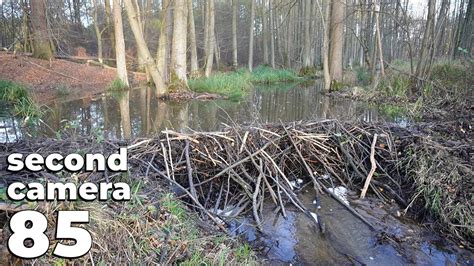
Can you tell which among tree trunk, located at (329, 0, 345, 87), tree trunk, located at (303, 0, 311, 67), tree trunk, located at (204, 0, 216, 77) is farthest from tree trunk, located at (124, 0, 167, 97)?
tree trunk, located at (303, 0, 311, 67)

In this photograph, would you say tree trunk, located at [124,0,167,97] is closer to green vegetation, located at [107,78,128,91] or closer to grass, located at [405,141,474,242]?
green vegetation, located at [107,78,128,91]

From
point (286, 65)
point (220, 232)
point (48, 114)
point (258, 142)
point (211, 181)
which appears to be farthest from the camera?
point (286, 65)

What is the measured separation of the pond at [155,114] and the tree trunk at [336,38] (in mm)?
3219

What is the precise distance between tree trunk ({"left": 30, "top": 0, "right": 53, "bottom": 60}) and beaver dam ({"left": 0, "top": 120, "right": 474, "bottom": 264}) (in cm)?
1411

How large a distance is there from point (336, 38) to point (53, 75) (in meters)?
11.8

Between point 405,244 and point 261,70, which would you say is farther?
point 261,70

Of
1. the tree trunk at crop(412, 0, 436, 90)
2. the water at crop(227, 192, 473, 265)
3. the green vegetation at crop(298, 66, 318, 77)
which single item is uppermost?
the tree trunk at crop(412, 0, 436, 90)

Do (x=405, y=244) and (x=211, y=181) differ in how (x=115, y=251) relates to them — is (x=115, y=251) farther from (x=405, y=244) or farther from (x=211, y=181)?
(x=405, y=244)

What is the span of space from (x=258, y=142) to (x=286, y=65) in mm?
25540

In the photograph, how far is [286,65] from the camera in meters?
28.6

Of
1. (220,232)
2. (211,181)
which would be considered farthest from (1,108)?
(220,232)

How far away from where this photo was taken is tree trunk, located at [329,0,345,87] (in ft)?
43.4

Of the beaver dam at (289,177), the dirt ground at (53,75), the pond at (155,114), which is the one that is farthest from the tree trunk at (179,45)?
the beaver dam at (289,177)

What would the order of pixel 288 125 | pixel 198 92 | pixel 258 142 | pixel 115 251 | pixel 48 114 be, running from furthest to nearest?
1. pixel 198 92
2. pixel 48 114
3. pixel 288 125
4. pixel 258 142
5. pixel 115 251
